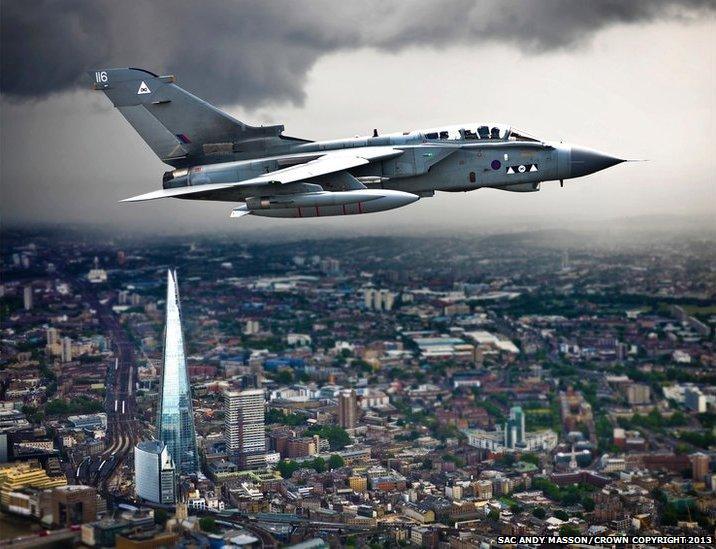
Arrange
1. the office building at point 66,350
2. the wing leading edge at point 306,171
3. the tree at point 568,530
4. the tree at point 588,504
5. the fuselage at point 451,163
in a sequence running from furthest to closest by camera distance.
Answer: the office building at point 66,350 → the tree at point 588,504 → the tree at point 568,530 → the fuselage at point 451,163 → the wing leading edge at point 306,171

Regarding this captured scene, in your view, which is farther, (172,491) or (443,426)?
(443,426)

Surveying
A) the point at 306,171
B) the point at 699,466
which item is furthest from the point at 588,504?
the point at 306,171

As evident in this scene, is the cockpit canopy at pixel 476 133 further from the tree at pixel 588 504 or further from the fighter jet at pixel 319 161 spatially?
the tree at pixel 588 504

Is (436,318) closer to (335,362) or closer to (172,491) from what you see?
(335,362)

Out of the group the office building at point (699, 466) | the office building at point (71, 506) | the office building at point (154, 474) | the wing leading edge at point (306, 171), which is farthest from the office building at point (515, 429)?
the wing leading edge at point (306, 171)

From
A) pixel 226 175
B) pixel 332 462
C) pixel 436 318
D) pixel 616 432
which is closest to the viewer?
pixel 226 175

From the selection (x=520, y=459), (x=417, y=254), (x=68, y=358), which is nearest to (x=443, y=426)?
(x=520, y=459)

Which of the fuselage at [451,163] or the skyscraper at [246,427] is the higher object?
the fuselage at [451,163]
